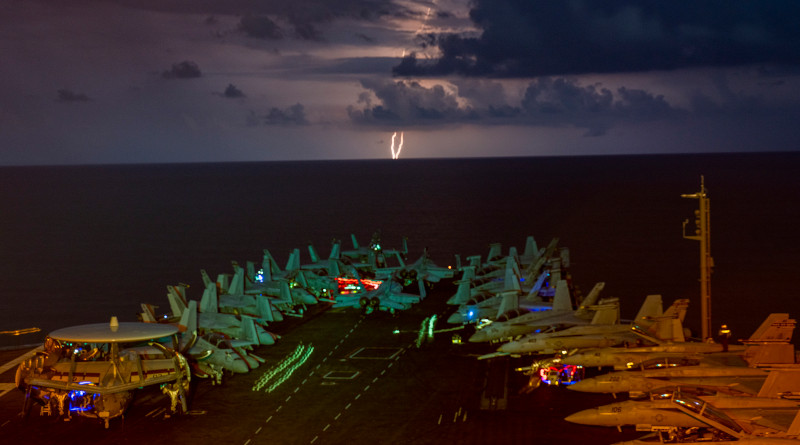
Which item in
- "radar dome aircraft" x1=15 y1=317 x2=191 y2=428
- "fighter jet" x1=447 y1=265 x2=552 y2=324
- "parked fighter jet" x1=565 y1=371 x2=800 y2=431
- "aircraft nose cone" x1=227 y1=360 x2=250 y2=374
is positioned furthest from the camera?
"fighter jet" x1=447 y1=265 x2=552 y2=324

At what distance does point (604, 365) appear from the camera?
45.8 metres

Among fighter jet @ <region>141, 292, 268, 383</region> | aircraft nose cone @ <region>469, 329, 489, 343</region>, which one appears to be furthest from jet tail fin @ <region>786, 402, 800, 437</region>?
fighter jet @ <region>141, 292, 268, 383</region>

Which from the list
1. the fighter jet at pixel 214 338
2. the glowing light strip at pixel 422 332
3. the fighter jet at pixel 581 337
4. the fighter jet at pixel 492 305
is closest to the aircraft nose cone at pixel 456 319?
the fighter jet at pixel 492 305

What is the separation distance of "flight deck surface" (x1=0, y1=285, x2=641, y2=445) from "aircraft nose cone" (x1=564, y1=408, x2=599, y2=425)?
0.69 meters

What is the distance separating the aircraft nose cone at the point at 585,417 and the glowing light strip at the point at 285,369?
1744 centimetres

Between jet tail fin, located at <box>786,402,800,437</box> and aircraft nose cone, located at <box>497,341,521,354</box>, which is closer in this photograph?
jet tail fin, located at <box>786,402,800,437</box>

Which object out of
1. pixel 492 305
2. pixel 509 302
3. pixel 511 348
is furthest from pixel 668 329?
pixel 492 305

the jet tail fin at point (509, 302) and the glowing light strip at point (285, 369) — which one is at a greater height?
the jet tail fin at point (509, 302)

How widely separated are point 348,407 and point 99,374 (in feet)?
42.0

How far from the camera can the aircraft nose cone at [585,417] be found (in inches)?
1497

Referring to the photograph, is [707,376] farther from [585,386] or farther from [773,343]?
[585,386]

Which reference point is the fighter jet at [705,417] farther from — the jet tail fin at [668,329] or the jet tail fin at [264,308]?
the jet tail fin at [264,308]

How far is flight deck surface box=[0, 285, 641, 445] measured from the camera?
39.0m

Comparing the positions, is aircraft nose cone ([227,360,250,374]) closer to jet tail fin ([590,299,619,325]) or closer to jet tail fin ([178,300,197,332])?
jet tail fin ([178,300,197,332])
